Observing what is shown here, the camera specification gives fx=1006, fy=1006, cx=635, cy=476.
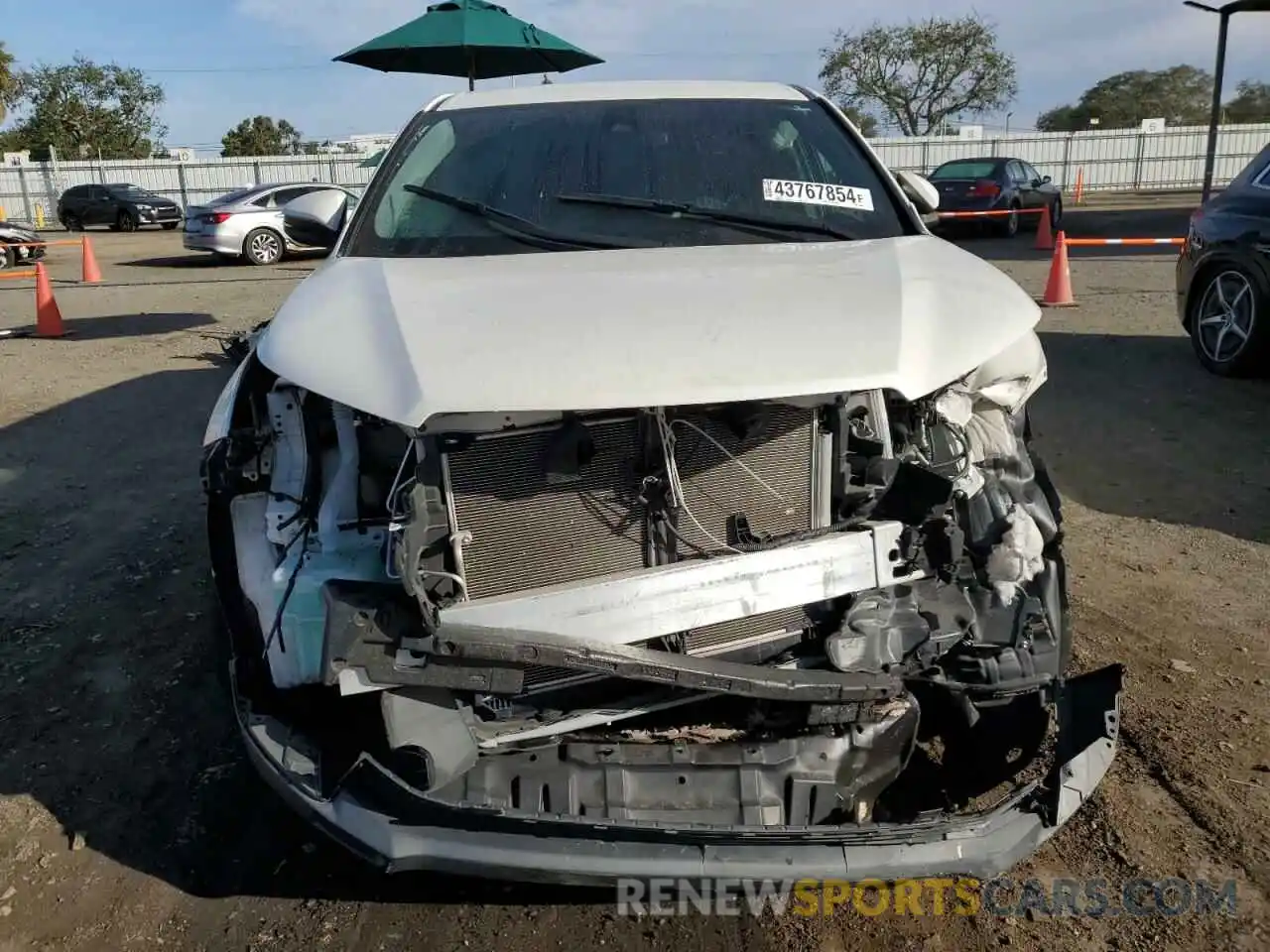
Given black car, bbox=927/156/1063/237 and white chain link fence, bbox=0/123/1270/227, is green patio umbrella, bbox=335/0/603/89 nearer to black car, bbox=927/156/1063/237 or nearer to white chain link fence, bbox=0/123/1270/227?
black car, bbox=927/156/1063/237

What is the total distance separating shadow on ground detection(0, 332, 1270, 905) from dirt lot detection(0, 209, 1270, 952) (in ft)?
0.04

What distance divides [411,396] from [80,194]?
29.3 metres

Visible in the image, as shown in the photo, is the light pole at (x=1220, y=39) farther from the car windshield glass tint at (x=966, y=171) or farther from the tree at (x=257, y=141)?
the tree at (x=257, y=141)

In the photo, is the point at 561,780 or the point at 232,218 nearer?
the point at 561,780

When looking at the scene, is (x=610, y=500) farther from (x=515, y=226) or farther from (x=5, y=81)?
(x=5, y=81)

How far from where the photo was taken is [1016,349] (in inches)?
110

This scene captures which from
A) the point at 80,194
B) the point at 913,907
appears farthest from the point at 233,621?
the point at 80,194

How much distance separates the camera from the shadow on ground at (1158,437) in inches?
193

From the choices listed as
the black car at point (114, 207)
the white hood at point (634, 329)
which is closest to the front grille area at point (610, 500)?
the white hood at point (634, 329)

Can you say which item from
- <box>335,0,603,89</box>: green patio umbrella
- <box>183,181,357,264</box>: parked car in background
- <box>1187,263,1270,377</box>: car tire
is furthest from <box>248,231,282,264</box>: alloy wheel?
<box>1187,263,1270,377</box>: car tire

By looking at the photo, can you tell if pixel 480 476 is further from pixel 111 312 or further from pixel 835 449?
pixel 111 312

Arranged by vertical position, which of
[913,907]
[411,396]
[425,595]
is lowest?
[913,907]

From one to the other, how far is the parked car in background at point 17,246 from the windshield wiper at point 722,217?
18.2 meters

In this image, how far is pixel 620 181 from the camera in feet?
11.0
